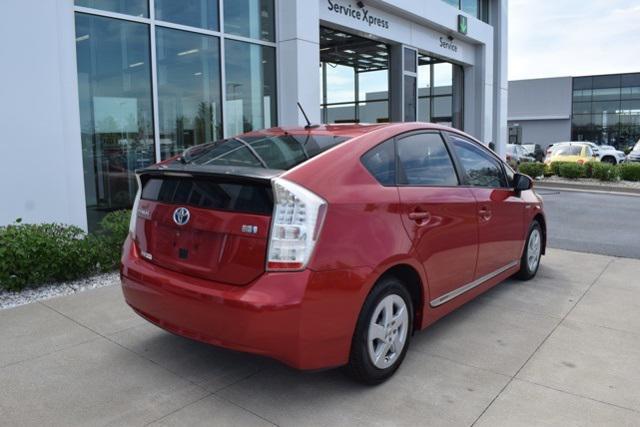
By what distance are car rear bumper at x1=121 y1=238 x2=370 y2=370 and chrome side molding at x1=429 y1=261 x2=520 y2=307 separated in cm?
100

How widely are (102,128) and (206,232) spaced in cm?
506

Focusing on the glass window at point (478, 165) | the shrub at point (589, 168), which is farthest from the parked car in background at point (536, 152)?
the glass window at point (478, 165)

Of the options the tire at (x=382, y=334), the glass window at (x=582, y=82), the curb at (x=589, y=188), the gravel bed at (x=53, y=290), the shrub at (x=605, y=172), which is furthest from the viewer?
the glass window at (x=582, y=82)

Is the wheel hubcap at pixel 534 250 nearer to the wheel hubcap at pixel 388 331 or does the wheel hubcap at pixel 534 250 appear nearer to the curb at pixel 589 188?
the wheel hubcap at pixel 388 331

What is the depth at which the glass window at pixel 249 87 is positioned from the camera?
9.25 m

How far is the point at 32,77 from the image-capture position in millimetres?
5977

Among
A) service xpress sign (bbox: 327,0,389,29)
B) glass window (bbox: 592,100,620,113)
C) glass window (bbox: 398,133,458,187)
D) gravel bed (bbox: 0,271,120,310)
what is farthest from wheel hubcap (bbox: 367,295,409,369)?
glass window (bbox: 592,100,620,113)

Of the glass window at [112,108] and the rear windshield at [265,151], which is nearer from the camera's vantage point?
the rear windshield at [265,151]

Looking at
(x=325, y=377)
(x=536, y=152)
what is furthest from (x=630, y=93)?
(x=325, y=377)

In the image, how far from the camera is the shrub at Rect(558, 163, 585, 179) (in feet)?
60.1

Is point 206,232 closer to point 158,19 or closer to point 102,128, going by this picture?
point 102,128

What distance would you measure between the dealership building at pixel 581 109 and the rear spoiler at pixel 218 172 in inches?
2191

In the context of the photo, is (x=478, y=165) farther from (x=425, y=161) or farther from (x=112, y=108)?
(x=112, y=108)

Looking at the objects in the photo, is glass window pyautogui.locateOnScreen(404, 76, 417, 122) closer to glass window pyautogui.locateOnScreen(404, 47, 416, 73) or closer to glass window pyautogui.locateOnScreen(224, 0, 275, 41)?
glass window pyautogui.locateOnScreen(404, 47, 416, 73)
